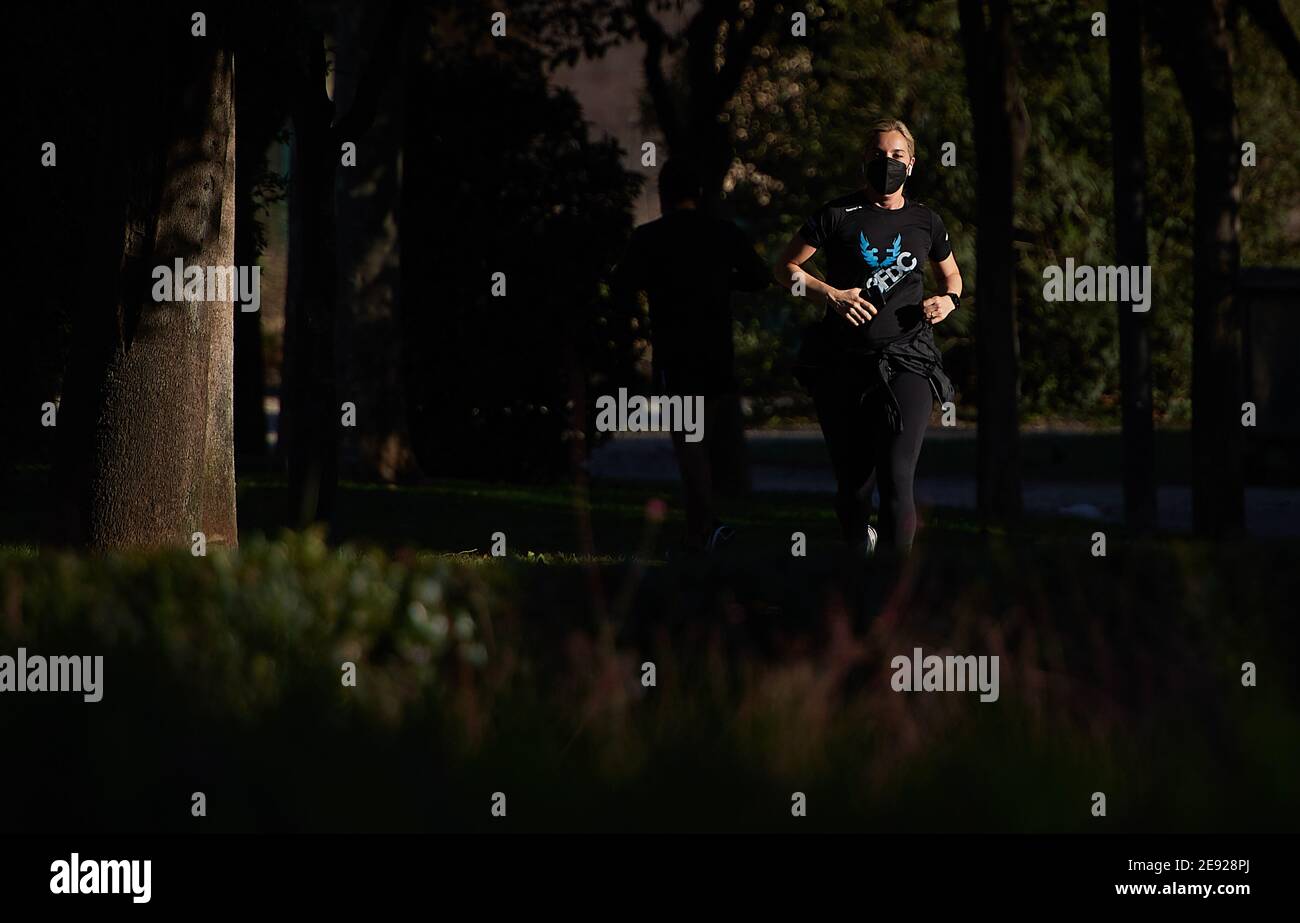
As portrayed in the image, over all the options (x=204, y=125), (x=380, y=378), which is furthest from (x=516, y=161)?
(x=204, y=125)

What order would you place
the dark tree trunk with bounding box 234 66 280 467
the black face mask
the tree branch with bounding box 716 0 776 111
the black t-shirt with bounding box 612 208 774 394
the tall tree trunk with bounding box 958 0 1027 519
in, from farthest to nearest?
the tree branch with bounding box 716 0 776 111 → the tall tree trunk with bounding box 958 0 1027 519 → the dark tree trunk with bounding box 234 66 280 467 → the black t-shirt with bounding box 612 208 774 394 → the black face mask

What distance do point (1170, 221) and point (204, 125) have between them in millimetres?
28428

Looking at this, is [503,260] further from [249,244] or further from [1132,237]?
[1132,237]

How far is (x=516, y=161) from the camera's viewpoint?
1988 cm

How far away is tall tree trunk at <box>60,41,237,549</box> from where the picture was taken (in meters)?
8.68

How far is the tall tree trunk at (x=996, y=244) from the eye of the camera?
632 inches

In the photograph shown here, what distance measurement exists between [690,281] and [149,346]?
2806 mm

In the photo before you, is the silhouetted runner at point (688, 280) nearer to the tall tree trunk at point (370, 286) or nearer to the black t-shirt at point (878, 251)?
the black t-shirt at point (878, 251)

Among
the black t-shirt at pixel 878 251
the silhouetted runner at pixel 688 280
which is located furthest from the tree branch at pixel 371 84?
the black t-shirt at pixel 878 251

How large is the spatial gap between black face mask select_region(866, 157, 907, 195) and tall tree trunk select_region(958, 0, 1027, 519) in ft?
24.7

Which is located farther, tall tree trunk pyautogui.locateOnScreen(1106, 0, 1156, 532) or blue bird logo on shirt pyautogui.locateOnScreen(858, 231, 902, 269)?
tall tree trunk pyautogui.locateOnScreen(1106, 0, 1156, 532)

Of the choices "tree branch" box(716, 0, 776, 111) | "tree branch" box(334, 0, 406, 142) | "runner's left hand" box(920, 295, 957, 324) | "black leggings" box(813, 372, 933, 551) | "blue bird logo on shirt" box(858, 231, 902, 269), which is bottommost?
"black leggings" box(813, 372, 933, 551)

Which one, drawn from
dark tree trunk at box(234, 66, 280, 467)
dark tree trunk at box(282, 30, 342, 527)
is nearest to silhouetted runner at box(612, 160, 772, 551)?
dark tree trunk at box(282, 30, 342, 527)

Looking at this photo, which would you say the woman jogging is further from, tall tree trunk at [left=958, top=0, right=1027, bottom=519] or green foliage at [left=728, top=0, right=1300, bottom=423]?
green foliage at [left=728, top=0, right=1300, bottom=423]
